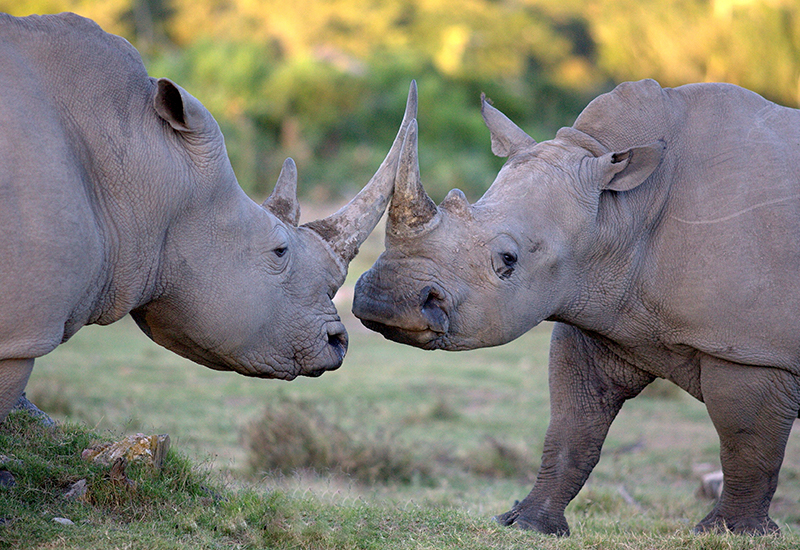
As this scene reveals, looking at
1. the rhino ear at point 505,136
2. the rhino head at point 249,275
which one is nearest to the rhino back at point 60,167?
the rhino head at point 249,275

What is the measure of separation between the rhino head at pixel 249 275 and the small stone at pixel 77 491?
2.37 feet

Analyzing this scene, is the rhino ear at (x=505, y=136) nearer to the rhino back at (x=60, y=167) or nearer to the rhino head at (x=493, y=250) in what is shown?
the rhino head at (x=493, y=250)

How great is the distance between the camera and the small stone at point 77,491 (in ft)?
15.4

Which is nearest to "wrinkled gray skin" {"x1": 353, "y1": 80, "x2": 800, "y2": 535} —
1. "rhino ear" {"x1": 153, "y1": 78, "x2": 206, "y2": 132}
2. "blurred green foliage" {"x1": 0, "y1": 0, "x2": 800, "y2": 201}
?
"rhino ear" {"x1": 153, "y1": 78, "x2": 206, "y2": 132}

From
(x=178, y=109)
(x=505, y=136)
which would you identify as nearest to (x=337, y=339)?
(x=178, y=109)

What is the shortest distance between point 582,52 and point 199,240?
132ft

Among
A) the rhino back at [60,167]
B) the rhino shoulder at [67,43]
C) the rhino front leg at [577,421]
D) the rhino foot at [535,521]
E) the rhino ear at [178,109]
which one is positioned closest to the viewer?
the rhino back at [60,167]

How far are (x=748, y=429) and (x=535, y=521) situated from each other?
1.23 m

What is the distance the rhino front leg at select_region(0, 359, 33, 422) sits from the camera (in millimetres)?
3900

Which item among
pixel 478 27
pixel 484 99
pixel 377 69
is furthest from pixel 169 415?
pixel 478 27

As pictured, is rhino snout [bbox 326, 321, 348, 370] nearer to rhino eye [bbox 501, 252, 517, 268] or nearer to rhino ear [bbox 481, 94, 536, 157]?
rhino eye [bbox 501, 252, 517, 268]

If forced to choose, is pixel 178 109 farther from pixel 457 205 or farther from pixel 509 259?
pixel 509 259

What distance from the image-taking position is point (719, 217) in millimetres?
5273

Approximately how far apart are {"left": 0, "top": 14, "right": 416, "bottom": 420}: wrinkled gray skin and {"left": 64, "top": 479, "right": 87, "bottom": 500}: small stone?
0.73 m
